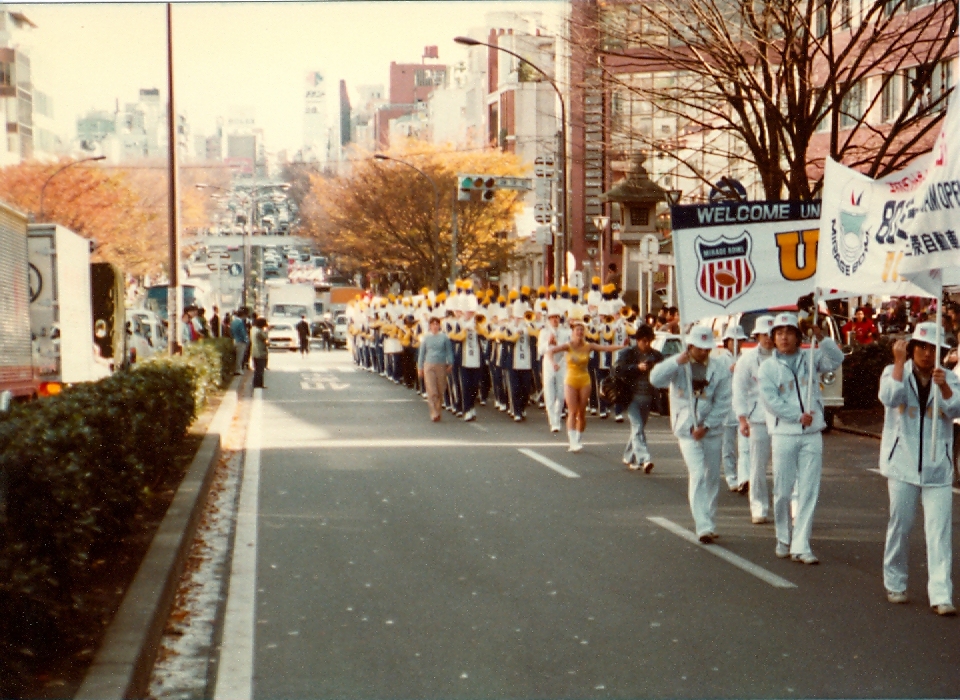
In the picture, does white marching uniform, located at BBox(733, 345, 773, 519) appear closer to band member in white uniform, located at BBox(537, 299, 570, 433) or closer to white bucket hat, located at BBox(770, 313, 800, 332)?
white bucket hat, located at BBox(770, 313, 800, 332)

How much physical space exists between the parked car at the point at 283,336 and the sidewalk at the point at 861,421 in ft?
142

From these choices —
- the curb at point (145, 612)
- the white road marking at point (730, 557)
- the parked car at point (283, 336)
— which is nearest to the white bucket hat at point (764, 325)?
the white road marking at point (730, 557)

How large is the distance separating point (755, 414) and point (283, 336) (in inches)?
2049

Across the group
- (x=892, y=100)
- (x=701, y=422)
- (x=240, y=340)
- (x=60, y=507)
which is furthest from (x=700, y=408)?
(x=892, y=100)

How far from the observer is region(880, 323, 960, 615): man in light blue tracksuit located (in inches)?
314

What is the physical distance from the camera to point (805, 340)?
17.8 m

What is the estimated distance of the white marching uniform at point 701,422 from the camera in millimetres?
10594

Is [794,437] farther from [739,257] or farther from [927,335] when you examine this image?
[739,257]

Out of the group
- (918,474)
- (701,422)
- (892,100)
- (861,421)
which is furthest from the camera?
(892,100)

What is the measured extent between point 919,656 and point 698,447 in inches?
159

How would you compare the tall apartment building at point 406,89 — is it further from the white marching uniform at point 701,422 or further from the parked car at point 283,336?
the white marching uniform at point 701,422

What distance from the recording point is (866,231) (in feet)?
29.5

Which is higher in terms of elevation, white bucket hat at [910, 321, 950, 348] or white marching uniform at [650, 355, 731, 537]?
white bucket hat at [910, 321, 950, 348]

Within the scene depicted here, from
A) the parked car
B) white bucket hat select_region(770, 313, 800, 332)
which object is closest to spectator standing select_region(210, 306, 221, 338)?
the parked car
